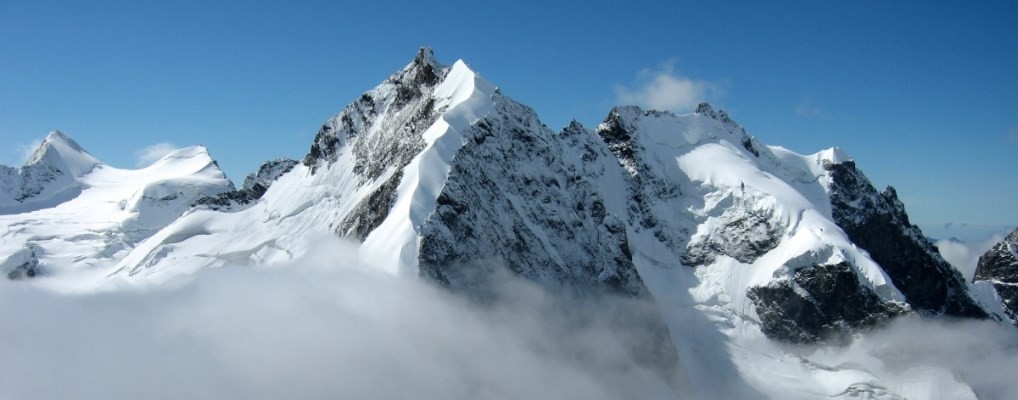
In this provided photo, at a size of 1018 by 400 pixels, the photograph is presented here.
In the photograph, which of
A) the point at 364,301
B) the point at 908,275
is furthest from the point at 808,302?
the point at 364,301

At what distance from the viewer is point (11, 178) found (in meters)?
183

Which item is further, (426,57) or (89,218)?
(89,218)

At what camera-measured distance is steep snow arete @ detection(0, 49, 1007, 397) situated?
82.1m

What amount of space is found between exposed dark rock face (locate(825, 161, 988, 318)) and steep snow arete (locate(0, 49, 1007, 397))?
0.33 m

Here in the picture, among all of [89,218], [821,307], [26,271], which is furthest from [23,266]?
[821,307]

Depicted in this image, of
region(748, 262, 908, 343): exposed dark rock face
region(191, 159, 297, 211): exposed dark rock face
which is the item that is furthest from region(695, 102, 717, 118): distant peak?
region(191, 159, 297, 211): exposed dark rock face

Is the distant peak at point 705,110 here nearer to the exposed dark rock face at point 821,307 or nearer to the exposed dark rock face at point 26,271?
the exposed dark rock face at point 821,307

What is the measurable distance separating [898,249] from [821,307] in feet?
118

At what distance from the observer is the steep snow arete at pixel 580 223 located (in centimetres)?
8212

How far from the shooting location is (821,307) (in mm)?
108562

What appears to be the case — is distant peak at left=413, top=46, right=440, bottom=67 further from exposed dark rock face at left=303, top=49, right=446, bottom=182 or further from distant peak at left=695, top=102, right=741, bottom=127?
distant peak at left=695, top=102, right=741, bottom=127

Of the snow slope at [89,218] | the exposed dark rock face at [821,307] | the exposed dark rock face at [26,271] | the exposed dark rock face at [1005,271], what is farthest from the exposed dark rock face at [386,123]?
the exposed dark rock face at [1005,271]

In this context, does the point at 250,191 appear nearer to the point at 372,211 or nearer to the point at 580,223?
the point at 372,211

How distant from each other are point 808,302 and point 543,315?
1782 inches
